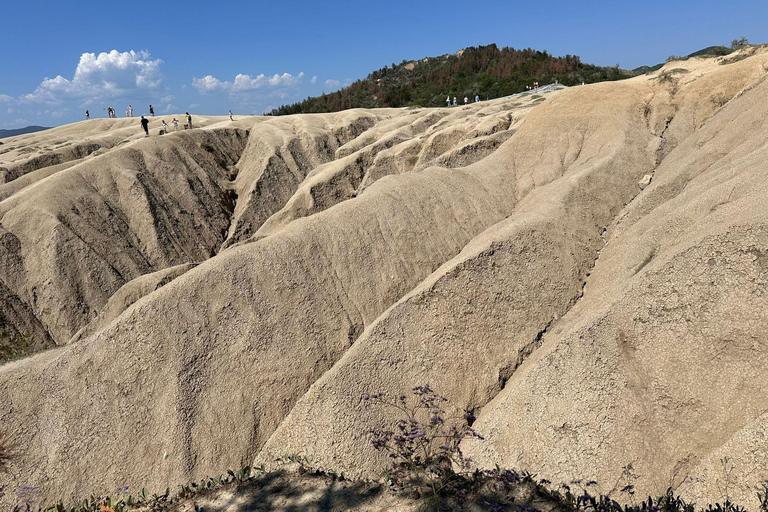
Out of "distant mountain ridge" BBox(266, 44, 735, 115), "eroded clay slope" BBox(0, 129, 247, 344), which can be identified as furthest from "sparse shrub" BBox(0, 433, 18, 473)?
"distant mountain ridge" BBox(266, 44, 735, 115)

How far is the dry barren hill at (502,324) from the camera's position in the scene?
7945mm

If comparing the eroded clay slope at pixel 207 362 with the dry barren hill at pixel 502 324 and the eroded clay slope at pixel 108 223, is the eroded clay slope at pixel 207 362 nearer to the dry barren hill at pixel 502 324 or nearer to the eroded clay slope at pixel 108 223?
the dry barren hill at pixel 502 324

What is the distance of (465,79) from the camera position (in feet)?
245

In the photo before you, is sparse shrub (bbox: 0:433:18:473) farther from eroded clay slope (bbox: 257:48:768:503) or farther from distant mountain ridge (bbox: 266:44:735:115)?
distant mountain ridge (bbox: 266:44:735:115)

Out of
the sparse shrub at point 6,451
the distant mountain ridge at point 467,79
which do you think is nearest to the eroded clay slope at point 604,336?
the sparse shrub at point 6,451

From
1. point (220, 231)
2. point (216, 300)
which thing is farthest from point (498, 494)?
point (220, 231)

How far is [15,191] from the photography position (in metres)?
30.4

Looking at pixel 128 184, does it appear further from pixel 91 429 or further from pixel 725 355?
pixel 725 355

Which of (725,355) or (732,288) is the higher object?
(732,288)

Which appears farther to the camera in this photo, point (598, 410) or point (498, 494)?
point (598, 410)

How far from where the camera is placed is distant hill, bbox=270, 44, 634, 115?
6372 cm

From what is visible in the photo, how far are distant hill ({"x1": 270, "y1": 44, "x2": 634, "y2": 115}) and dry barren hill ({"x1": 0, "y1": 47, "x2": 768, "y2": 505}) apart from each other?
45.1 meters

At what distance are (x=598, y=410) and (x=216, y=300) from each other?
10.4 meters

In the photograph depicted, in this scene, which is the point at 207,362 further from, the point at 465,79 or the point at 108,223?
the point at 465,79
